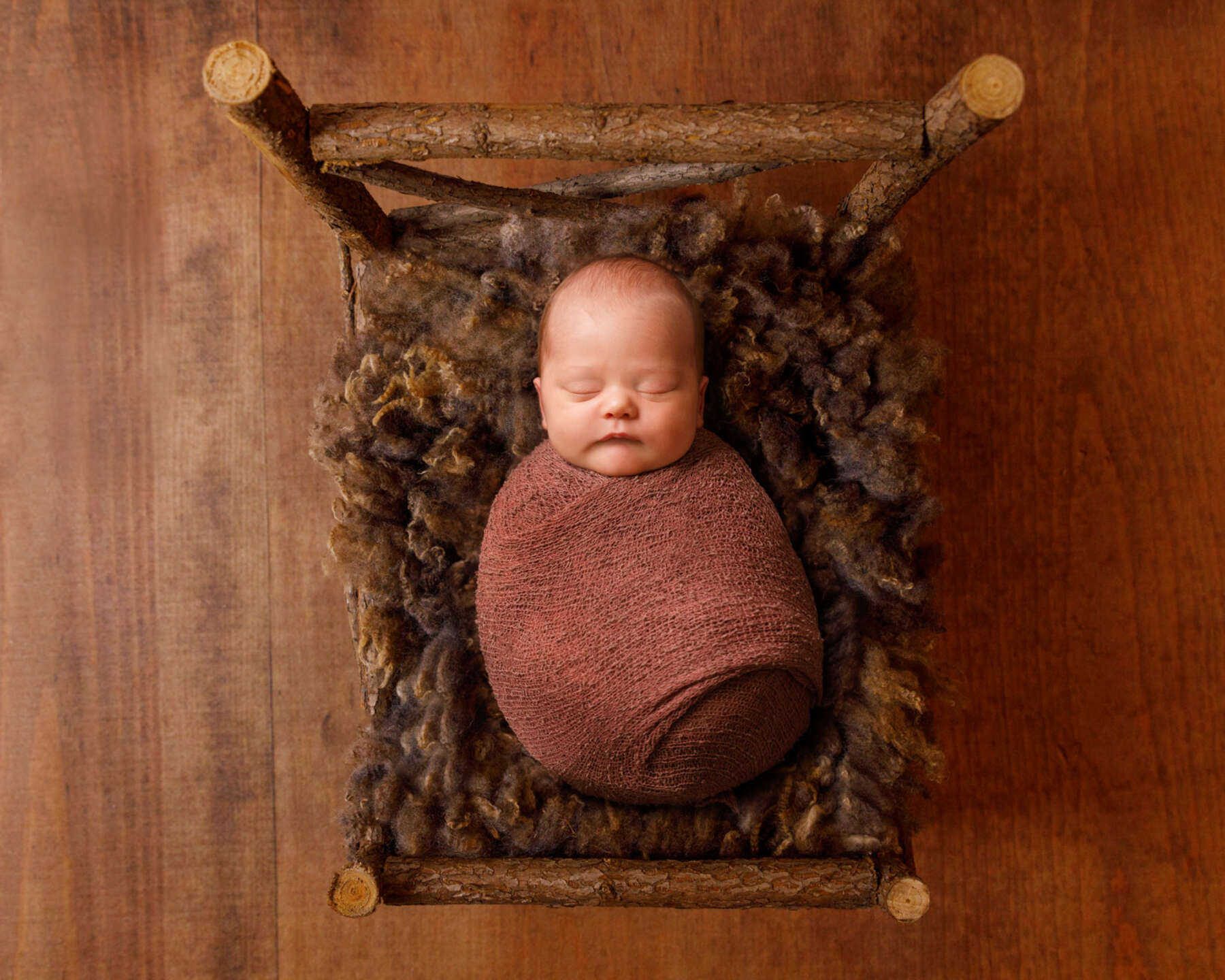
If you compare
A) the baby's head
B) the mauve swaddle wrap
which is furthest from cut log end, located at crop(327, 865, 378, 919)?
the baby's head

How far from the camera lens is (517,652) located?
817mm

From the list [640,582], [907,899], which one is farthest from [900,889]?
[640,582]

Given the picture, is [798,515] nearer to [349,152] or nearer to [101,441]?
[349,152]

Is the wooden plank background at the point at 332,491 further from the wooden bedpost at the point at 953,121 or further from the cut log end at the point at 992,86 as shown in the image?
the cut log end at the point at 992,86

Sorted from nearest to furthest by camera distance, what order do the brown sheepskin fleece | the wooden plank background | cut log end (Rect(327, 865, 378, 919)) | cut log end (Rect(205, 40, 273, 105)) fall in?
cut log end (Rect(205, 40, 273, 105)) < cut log end (Rect(327, 865, 378, 919)) < the brown sheepskin fleece < the wooden plank background

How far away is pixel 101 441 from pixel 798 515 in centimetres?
83

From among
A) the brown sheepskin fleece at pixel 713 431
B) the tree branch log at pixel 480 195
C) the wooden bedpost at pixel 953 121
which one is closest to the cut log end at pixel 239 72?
the tree branch log at pixel 480 195

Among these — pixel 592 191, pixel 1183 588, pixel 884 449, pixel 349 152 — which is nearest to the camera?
pixel 349 152

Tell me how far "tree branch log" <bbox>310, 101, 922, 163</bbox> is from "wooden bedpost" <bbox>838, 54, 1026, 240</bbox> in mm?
17

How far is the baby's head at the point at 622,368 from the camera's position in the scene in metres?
0.80

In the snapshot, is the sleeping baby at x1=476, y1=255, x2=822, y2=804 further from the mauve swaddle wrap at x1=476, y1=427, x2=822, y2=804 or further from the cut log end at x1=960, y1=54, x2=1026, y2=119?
Answer: the cut log end at x1=960, y1=54, x2=1026, y2=119

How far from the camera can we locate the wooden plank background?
3.64 feet

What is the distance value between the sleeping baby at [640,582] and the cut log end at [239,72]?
292mm

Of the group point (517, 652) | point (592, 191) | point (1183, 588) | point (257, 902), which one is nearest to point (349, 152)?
point (592, 191)
